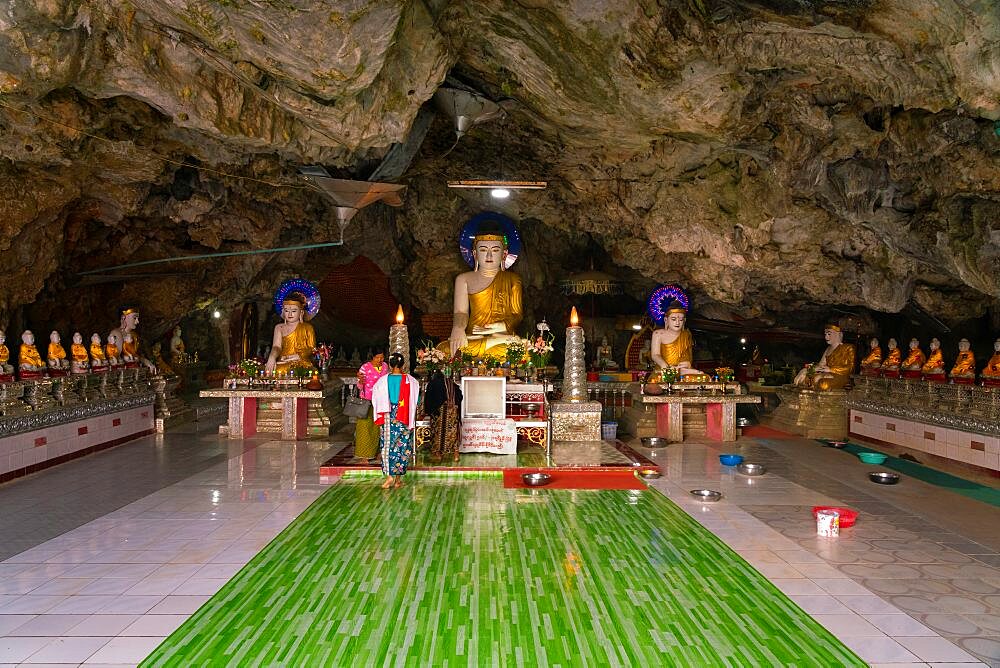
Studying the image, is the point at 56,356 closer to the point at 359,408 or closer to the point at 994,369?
the point at 359,408

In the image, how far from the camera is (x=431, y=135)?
12578 millimetres

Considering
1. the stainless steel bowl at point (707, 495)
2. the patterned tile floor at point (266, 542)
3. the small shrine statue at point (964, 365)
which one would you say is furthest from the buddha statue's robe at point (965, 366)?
the stainless steel bowl at point (707, 495)

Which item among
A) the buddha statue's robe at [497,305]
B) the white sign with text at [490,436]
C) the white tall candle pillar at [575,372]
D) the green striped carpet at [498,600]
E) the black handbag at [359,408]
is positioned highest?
the buddha statue's robe at [497,305]

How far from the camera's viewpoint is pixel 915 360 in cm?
1176

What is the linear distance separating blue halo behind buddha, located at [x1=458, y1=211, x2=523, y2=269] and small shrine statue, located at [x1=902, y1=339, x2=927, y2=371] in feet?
25.9

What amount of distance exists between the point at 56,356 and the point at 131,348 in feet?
7.39

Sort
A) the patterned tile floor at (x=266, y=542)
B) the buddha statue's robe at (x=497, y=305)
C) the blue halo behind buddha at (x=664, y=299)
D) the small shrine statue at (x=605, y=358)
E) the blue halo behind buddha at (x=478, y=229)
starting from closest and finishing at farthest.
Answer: the patterned tile floor at (x=266, y=542), the buddha statue's robe at (x=497, y=305), the blue halo behind buddha at (x=664, y=299), the blue halo behind buddha at (x=478, y=229), the small shrine statue at (x=605, y=358)

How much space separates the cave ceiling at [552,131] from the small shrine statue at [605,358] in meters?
4.51

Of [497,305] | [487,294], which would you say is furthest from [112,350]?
[497,305]

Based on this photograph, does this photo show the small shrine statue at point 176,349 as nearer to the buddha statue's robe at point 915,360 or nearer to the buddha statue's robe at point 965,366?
the buddha statue's robe at point 915,360

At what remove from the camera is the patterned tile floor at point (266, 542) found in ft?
13.5

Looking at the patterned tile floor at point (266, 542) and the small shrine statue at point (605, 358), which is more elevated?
the small shrine statue at point (605, 358)

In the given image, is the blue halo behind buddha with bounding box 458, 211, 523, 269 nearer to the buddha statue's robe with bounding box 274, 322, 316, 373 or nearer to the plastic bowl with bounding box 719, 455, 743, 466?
the buddha statue's robe with bounding box 274, 322, 316, 373

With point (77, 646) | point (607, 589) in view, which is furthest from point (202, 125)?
point (607, 589)
